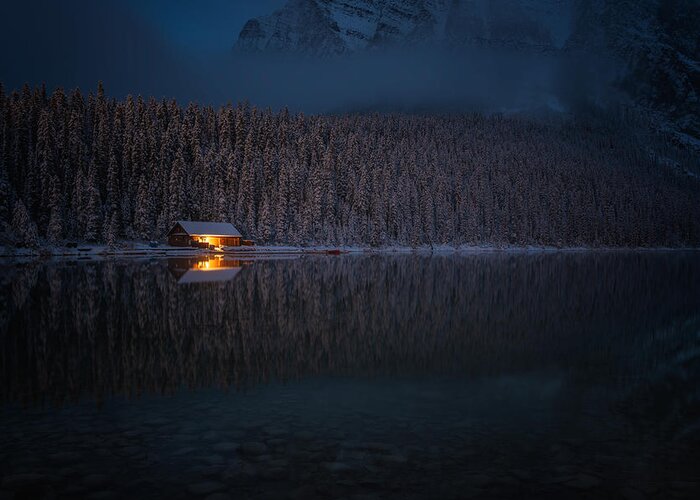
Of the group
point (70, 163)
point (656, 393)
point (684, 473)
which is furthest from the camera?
point (70, 163)

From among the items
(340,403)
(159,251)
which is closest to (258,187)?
(159,251)

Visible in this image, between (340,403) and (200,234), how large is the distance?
83699mm

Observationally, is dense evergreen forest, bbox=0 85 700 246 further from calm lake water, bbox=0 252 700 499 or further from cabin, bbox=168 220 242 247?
calm lake water, bbox=0 252 700 499

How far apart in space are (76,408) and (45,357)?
4767 millimetres

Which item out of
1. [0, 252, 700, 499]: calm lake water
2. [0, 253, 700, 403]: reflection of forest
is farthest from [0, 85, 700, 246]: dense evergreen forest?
[0, 252, 700, 499]: calm lake water

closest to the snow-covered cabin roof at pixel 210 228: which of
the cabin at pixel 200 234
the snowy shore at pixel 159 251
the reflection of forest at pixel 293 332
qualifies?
the cabin at pixel 200 234

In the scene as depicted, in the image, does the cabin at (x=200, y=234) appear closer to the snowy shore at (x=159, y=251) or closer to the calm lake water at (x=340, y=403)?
the snowy shore at (x=159, y=251)

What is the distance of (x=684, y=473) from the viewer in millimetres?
8359

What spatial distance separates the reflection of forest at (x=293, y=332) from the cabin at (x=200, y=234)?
2259 inches

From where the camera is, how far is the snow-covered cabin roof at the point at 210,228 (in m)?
89.8

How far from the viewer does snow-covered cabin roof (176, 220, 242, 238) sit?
295 ft

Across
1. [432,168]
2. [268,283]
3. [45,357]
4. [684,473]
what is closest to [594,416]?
[684,473]

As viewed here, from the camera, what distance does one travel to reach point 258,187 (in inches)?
4412

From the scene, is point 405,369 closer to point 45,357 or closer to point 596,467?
point 596,467
